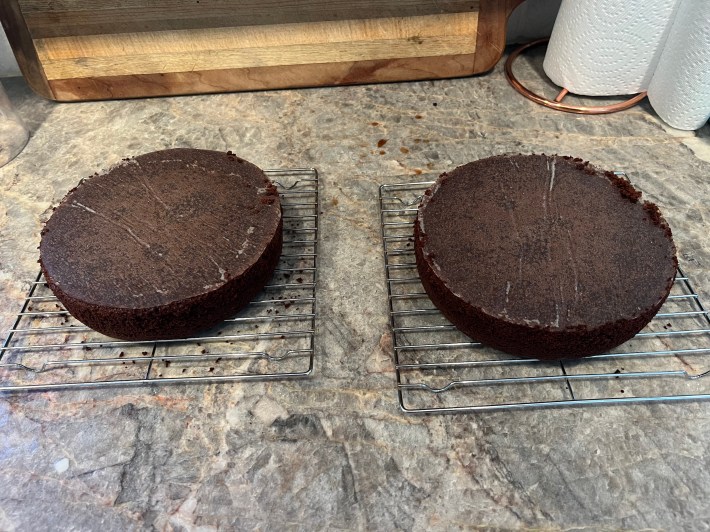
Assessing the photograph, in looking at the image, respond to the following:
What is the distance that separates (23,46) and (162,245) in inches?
59.2

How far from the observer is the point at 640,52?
216 cm

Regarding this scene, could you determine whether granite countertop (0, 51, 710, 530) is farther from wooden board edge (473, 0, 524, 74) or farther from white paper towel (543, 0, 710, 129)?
wooden board edge (473, 0, 524, 74)

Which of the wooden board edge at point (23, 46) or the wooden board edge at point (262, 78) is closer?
the wooden board edge at point (23, 46)

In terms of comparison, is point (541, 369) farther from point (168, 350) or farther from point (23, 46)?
point (23, 46)

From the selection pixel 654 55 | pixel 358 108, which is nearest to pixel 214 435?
pixel 358 108

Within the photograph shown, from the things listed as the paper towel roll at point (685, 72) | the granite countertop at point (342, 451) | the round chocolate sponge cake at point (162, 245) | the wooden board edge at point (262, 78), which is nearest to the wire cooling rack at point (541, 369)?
the granite countertop at point (342, 451)

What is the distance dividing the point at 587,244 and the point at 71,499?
1461 mm

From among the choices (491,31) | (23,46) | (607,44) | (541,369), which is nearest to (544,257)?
(541,369)

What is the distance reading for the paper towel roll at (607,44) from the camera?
203 cm

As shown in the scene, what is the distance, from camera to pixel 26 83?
2.61 meters

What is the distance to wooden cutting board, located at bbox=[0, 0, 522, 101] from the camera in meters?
2.28

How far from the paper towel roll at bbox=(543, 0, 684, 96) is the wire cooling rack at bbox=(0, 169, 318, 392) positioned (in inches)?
58.1

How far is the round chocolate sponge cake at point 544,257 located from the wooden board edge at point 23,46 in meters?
1.92

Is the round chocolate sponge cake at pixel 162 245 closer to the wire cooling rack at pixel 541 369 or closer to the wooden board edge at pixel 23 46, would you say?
the wire cooling rack at pixel 541 369
